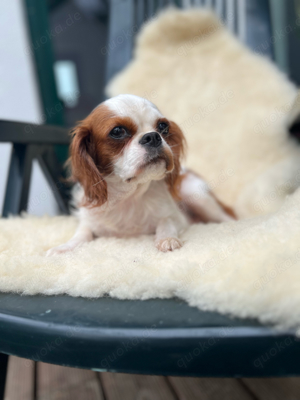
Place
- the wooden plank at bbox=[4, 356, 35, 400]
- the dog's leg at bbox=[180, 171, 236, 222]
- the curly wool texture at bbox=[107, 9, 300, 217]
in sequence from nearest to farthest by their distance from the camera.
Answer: the wooden plank at bbox=[4, 356, 35, 400], the dog's leg at bbox=[180, 171, 236, 222], the curly wool texture at bbox=[107, 9, 300, 217]

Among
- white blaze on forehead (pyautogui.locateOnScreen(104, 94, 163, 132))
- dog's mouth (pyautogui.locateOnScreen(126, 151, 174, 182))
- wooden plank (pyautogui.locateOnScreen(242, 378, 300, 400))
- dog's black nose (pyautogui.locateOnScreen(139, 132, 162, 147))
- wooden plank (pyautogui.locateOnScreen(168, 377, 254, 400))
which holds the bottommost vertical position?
wooden plank (pyautogui.locateOnScreen(168, 377, 254, 400))

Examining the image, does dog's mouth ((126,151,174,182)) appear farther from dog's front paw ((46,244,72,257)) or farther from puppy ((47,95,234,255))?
dog's front paw ((46,244,72,257))

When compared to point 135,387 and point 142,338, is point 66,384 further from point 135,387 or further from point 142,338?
point 142,338

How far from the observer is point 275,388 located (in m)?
1.00

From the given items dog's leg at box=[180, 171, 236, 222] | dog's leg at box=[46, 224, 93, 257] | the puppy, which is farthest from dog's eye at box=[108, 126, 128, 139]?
dog's leg at box=[180, 171, 236, 222]

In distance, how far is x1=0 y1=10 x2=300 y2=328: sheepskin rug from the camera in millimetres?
539

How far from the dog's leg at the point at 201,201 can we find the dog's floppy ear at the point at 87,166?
0.45m

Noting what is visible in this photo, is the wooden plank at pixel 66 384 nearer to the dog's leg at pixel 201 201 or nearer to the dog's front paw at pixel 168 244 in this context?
the dog's front paw at pixel 168 244

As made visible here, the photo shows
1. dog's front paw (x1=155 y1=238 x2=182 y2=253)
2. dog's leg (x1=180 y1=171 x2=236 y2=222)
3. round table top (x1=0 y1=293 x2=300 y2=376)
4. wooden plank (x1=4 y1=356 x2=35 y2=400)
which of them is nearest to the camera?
round table top (x1=0 y1=293 x2=300 y2=376)

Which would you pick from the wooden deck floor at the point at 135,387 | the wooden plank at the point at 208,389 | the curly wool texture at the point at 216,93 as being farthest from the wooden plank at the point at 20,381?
the curly wool texture at the point at 216,93

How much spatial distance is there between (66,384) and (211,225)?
69 cm

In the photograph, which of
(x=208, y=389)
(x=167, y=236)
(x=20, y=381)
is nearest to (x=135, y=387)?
(x=208, y=389)

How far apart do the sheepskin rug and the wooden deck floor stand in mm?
465

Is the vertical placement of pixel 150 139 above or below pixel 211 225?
above
